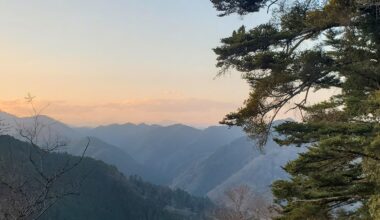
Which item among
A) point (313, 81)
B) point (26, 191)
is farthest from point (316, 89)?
point (26, 191)

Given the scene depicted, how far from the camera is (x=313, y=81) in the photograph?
11695 millimetres

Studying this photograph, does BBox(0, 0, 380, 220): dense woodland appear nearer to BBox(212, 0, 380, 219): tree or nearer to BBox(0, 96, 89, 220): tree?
BBox(212, 0, 380, 219): tree

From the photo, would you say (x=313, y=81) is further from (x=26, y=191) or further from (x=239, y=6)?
(x=26, y=191)

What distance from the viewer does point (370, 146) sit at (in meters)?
8.58

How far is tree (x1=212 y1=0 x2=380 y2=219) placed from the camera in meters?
10.1

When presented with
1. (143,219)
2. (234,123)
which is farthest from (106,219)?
(234,123)

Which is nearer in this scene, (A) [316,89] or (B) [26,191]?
(B) [26,191]

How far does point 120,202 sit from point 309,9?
17929 centimetres

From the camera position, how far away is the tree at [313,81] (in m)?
10.1

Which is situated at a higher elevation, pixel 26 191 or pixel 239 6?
pixel 239 6

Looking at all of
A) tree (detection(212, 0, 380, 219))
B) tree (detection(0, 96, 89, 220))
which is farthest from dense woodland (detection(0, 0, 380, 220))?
tree (detection(0, 96, 89, 220))

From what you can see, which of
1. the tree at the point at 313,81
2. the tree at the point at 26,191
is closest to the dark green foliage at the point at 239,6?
the tree at the point at 313,81

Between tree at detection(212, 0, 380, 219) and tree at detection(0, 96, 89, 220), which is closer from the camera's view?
tree at detection(0, 96, 89, 220)

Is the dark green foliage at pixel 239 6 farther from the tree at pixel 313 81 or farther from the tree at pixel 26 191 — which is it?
the tree at pixel 26 191
